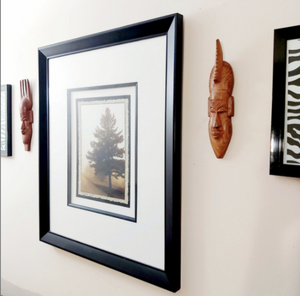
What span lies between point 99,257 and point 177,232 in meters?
0.34

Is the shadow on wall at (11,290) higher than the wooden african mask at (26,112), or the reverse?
the wooden african mask at (26,112)

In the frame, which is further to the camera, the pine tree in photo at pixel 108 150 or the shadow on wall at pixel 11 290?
the shadow on wall at pixel 11 290

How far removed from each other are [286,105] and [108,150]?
57 cm

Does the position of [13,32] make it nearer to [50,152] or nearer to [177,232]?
[50,152]

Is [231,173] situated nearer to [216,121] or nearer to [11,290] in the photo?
[216,121]

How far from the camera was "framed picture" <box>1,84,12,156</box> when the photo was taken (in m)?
1.44

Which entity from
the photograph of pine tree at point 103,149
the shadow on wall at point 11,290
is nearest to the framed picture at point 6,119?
the photograph of pine tree at point 103,149

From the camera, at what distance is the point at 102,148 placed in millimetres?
1081

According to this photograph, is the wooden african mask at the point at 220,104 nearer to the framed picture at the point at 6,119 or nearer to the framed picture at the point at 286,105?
the framed picture at the point at 286,105

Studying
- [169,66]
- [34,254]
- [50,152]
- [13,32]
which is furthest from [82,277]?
[13,32]

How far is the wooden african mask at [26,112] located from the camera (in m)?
1.33

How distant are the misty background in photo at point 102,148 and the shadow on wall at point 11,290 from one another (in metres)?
0.67

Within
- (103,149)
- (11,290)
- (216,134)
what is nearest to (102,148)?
(103,149)

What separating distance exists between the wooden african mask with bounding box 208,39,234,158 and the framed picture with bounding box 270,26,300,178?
0.11 metres
